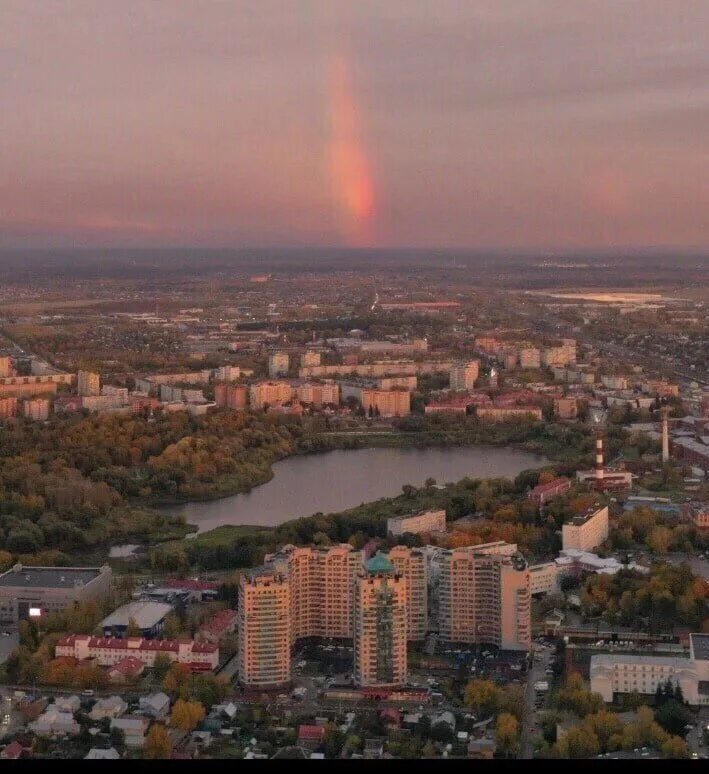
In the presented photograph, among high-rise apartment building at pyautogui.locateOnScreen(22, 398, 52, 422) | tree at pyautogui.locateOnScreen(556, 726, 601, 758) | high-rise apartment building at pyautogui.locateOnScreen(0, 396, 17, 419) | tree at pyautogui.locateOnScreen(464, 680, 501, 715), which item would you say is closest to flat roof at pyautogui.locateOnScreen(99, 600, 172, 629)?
tree at pyautogui.locateOnScreen(464, 680, 501, 715)

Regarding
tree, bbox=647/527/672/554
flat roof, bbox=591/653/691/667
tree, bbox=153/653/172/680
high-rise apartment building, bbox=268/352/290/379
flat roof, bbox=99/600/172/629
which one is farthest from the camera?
high-rise apartment building, bbox=268/352/290/379

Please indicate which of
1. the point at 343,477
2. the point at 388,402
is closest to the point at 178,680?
the point at 343,477

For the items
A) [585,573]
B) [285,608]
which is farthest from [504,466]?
[285,608]

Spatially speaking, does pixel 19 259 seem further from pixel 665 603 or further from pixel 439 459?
pixel 665 603

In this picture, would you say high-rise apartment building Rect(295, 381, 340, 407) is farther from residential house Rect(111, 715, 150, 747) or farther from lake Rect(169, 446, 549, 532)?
residential house Rect(111, 715, 150, 747)

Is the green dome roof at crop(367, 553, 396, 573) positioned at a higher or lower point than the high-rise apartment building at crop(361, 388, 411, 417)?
higher
